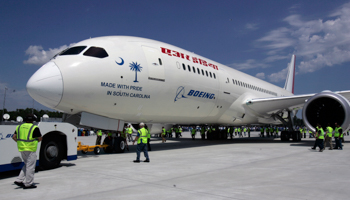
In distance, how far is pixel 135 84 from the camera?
9.67 metres

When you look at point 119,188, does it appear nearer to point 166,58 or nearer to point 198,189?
point 198,189

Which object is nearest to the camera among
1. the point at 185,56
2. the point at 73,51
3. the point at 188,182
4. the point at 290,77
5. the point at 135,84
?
the point at 188,182

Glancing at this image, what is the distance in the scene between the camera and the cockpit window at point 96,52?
911 cm

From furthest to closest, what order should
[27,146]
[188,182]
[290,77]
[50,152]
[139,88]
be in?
[290,77] → [139,88] → [50,152] → [188,182] → [27,146]

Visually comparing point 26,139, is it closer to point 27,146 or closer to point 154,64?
point 27,146

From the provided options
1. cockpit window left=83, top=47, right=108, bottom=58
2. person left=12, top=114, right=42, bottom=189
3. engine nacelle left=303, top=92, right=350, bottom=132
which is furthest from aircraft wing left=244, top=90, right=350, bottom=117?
person left=12, top=114, right=42, bottom=189

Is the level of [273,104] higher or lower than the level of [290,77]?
lower

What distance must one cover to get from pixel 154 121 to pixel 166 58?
2.64 metres

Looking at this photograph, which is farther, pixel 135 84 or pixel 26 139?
pixel 135 84

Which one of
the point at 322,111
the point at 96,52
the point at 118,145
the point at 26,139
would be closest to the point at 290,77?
the point at 322,111

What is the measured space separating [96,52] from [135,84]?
1672 millimetres

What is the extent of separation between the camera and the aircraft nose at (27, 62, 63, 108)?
26.1ft

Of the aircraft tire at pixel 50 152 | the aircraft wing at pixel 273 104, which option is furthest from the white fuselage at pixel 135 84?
the aircraft wing at pixel 273 104

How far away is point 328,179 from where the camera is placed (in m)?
5.71
